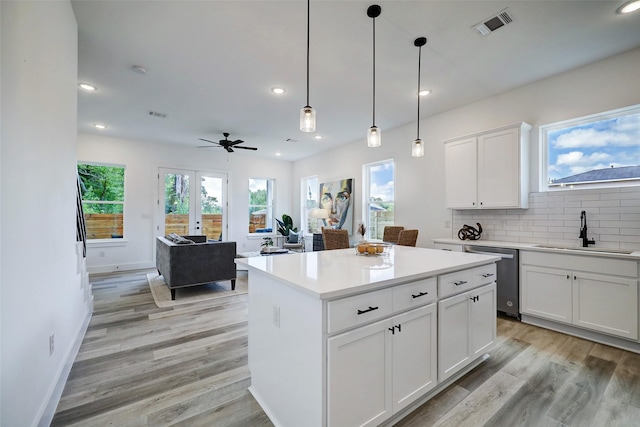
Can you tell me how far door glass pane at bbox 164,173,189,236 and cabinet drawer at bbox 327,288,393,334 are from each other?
6.30 metres

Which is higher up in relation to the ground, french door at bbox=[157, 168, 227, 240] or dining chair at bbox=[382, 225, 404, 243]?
french door at bbox=[157, 168, 227, 240]

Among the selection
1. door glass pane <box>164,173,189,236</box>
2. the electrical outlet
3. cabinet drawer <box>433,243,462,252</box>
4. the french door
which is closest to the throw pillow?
the french door

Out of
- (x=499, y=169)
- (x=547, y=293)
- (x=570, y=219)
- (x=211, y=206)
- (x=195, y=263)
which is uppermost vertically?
(x=499, y=169)

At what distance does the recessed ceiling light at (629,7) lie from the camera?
2.16 metres

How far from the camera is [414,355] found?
165 cm

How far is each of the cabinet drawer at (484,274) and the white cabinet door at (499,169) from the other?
1629mm

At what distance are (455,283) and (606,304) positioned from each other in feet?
6.32

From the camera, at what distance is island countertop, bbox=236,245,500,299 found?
133 centimetres

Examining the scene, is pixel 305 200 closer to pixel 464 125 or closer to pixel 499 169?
pixel 464 125

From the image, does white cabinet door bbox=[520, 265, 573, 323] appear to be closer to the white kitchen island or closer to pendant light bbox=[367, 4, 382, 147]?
the white kitchen island

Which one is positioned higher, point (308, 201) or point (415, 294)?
point (308, 201)

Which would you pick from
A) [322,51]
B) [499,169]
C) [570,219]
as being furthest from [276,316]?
[570,219]

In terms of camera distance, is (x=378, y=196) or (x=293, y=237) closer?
(x=378, y=196)

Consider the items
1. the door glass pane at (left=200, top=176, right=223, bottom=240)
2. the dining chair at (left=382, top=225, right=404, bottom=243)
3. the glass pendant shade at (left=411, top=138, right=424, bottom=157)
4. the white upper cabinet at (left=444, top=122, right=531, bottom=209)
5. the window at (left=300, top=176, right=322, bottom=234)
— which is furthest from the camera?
the window at (left=300, top=176, right=322, bottom=234)
